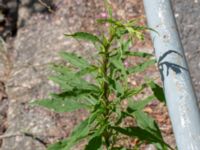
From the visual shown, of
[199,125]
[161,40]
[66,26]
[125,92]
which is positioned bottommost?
[199,125]

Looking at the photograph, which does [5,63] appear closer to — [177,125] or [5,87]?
[5,87]

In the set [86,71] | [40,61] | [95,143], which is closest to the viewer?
[86,71]

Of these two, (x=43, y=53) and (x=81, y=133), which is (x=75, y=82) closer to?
(x=81, y=133)

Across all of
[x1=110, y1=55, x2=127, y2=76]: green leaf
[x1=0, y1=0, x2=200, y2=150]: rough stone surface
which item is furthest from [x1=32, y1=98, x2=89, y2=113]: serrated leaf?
[x1=0, y1=0, x2=200, y2=150]: rough stone surface

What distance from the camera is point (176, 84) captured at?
1.99m

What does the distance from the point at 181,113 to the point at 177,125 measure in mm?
44

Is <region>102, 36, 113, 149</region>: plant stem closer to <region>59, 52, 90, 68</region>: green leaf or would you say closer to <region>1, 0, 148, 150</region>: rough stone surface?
<region>59, 52, 90, 68</region>: green leaf

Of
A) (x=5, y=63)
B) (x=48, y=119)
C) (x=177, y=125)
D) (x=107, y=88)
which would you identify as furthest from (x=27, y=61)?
(x=177, y=125)

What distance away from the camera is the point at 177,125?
77.7 inches

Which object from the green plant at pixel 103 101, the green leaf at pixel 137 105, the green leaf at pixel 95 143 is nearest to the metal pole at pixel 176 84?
the green plant at pixel 103 101

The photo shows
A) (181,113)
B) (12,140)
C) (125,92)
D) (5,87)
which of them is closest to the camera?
(181,113)

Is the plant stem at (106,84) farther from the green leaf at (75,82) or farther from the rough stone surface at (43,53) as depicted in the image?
the rough stone surface at (43,53)

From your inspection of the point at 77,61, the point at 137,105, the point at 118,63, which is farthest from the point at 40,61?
the point at 118,63

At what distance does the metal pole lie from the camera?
196cm
